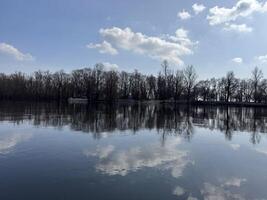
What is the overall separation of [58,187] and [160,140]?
10.6 m

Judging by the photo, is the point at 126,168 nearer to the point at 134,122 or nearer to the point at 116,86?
the point at 134,122

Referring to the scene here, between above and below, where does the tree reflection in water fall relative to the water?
above

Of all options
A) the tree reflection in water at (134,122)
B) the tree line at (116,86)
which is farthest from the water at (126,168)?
the tree line at (116,86)

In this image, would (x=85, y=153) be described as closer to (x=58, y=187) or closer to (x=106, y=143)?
(x=106, y=143)

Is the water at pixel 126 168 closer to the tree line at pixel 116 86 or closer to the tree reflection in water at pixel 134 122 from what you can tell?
the tree reflection in water at pixel 134 122

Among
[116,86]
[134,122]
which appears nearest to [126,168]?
[134,122]

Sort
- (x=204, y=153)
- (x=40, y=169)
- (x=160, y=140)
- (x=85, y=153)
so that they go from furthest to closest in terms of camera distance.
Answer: (x=160, y=140) < (x=204, y=153) < (x=85, y=153) < (x=40, y=169)

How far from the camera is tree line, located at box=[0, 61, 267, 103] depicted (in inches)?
4225

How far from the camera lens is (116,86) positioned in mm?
105000

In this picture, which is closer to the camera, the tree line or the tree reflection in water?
the tree reflection in water

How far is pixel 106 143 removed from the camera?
654 inches

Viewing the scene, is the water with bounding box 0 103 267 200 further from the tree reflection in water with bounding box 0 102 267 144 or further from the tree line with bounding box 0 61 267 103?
the tree line with bounding box 0 61 267 103

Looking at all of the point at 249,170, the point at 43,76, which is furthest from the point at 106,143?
the point at 43,76

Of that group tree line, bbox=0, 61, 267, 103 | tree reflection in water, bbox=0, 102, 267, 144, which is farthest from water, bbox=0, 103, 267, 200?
tree line, bbox=0, 61, 267, 103
